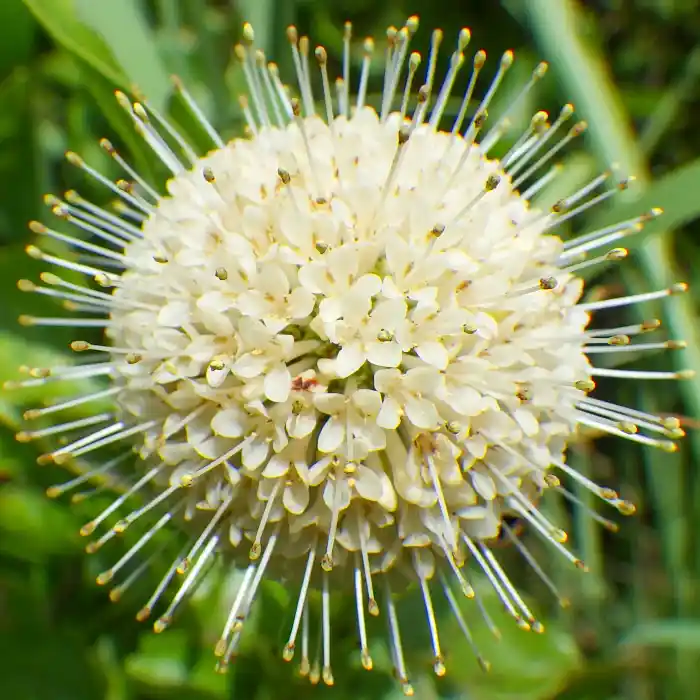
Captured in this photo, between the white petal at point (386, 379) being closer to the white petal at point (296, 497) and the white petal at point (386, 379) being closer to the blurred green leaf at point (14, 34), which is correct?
the white petal at point (296, 497)

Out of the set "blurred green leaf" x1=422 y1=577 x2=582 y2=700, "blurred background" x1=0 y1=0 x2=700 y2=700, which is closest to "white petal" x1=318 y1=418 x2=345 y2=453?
"blurred background" x1=0 y1=0 x2=700 y2=700

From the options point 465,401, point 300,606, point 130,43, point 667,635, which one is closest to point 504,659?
point 667,635

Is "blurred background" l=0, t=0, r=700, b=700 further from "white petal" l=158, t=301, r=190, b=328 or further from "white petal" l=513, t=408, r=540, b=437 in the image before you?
"white petal" l=513, t=408, r=540, b=437

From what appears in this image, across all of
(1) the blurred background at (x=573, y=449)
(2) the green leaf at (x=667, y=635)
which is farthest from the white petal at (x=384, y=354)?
(2) the green leaf at (x=667, y=635)

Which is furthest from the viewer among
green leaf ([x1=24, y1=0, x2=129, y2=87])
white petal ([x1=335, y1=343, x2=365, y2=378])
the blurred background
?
the blurred background

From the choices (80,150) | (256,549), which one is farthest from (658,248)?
(80,150)

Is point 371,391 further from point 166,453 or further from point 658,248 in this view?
point 658,248

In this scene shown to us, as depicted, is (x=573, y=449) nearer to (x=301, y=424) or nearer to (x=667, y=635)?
(x=667, y=635)
